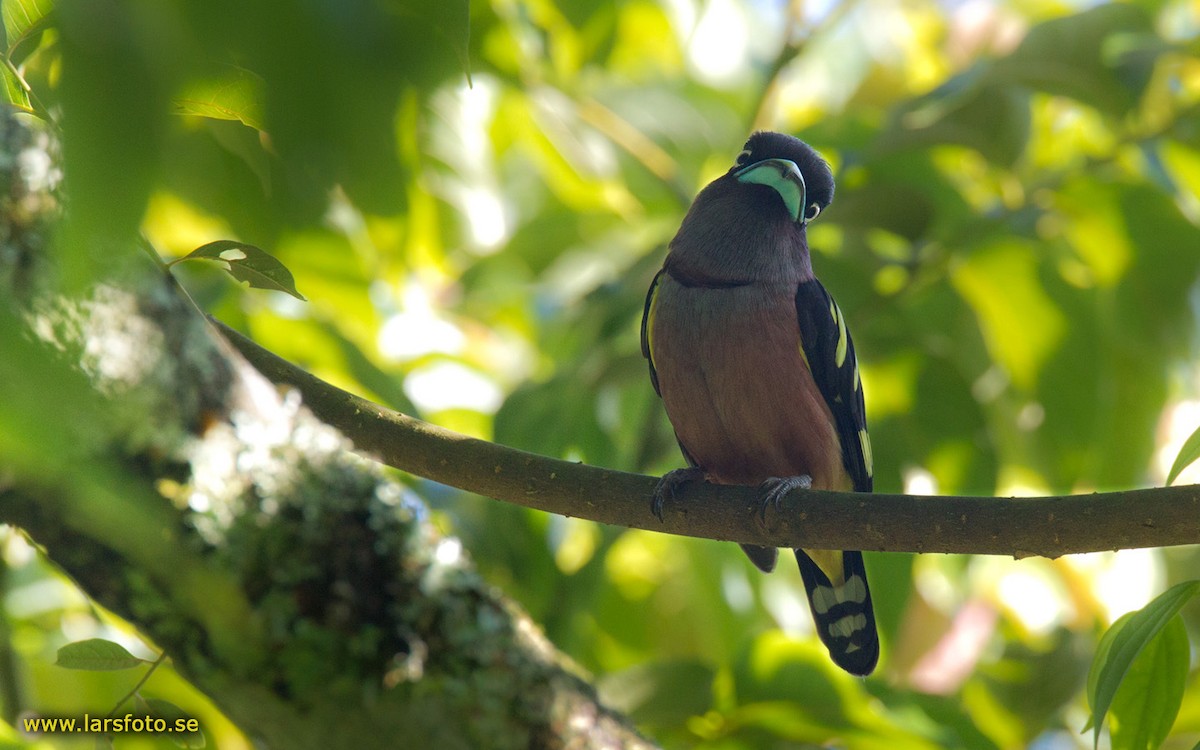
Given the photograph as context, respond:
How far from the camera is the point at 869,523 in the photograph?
6.83ft

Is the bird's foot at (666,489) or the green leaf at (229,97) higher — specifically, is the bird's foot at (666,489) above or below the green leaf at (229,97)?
above

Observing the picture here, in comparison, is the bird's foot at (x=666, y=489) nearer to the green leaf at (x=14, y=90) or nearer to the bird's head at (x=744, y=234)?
the bird's head at (x=744, y=234)

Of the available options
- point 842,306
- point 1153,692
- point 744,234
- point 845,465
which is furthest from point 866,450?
point 1153,692

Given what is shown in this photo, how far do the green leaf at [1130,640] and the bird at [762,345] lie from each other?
49.8 inches

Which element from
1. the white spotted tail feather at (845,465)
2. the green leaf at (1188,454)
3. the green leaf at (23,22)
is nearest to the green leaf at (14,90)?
the green leaf at (23,22)

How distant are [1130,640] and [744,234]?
5.69 feet

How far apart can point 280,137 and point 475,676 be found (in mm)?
1839

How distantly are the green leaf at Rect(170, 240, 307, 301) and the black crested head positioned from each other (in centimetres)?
172

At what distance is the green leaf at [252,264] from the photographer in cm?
153

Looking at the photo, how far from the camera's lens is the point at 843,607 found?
10.9 ft

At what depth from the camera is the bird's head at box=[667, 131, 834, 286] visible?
3096 mm

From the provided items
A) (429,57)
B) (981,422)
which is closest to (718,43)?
(981,422)

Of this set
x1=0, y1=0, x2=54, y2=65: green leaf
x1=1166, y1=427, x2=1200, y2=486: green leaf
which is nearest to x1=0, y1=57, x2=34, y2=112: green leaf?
x1=0, y1=0, x2=54, y2=65: green leaf

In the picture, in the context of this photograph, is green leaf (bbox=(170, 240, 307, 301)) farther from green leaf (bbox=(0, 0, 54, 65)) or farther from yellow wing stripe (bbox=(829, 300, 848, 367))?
yellow wing stripe (bbox=(829, 300, 848, 367))
